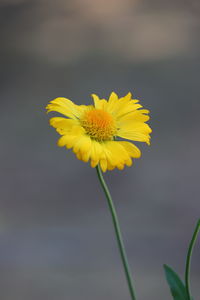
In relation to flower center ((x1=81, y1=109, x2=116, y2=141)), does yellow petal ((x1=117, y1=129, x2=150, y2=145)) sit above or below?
below

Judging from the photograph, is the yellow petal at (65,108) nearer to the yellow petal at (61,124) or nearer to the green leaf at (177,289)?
the yellow petal at (61,124)

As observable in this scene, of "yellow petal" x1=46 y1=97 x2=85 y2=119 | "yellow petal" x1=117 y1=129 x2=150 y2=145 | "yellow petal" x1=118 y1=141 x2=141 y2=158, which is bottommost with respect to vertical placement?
"yellow petal" x1=118 y1=141 x2=141 y2=158

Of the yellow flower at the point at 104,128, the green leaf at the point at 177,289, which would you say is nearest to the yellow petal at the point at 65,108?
the yellow flower at the point at 104,128

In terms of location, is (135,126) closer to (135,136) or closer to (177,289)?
(135,136)

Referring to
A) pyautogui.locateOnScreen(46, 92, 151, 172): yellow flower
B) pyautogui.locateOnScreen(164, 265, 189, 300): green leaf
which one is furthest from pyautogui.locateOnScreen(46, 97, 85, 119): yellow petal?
pyautogui.locateOnScreen(164, 265, 189, 300): green leaf

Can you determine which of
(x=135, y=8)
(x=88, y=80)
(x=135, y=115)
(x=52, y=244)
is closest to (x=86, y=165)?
(x=52, y=244)

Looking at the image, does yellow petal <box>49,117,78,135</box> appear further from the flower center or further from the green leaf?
the green leaf

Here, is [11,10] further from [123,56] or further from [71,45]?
[123,56]

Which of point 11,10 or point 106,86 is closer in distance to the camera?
point 106,86
